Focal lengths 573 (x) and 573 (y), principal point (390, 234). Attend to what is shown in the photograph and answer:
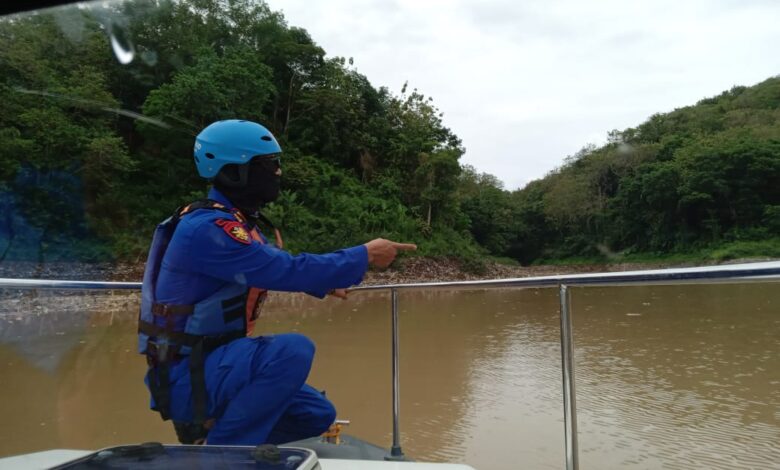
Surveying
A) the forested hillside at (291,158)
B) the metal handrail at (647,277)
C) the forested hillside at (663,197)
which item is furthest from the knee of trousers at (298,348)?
the forested hillside at (663,197)

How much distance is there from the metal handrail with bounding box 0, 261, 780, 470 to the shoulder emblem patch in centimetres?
46

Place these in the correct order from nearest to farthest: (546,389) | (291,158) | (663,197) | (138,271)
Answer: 1. (546,389)
2. (138,271)
3. (291,158)
4. (663,197)

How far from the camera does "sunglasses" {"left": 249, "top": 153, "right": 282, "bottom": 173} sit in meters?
1.55

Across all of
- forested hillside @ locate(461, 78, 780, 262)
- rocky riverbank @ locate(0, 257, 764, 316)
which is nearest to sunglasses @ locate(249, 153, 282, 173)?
rocky riverbank @ locate(0, 257, 764, 316)

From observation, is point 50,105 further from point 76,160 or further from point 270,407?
point 270,407

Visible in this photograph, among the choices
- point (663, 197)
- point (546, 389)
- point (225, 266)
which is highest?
point (663, 197)

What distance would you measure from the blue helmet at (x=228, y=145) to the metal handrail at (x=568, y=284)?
0.51 m

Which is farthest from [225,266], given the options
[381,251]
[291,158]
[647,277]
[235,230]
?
[291,158]

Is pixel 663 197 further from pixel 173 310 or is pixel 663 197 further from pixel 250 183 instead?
pixel 173 310

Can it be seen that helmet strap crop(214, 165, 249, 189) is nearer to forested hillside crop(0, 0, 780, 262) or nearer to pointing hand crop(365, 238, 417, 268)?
pointing hand crop(365, 238, 417, 268)

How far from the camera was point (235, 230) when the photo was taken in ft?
4.50

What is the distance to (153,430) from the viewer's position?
3.37 metres

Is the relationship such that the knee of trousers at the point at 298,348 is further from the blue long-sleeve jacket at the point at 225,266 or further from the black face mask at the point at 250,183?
the black face mask at the point at 250,183

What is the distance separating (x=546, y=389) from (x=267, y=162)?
1.76 m
